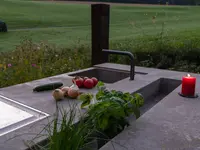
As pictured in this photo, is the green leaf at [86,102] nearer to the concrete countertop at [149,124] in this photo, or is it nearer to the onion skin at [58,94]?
the concrete countertop at [149,124]

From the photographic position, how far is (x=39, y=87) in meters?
3.02

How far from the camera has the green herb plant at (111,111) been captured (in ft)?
6.61

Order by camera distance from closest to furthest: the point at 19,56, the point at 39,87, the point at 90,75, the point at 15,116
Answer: the point at 15,116
the point at 39,87
the point at 90,75
the point at 19,56

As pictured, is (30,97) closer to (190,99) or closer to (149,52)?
(190,99)

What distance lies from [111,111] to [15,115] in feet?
2.70

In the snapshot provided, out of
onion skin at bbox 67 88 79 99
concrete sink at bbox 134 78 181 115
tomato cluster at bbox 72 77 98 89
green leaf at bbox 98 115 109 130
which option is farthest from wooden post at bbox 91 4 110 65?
green leaf at bbox 98 115 109 130

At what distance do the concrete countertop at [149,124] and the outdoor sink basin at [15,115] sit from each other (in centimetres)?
7

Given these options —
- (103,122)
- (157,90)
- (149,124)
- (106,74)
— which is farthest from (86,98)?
(106,74)

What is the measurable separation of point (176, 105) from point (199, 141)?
0.69 m

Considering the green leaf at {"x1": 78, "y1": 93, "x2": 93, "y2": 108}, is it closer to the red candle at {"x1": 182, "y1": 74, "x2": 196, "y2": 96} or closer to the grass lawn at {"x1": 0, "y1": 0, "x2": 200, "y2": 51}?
the red candle at {"x1": 182, "y1": 74, "x2": 196, "y2": 96}

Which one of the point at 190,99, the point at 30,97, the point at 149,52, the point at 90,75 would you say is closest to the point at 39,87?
the point at 30,97

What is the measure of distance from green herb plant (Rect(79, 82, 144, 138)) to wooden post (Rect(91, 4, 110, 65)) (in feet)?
7.94

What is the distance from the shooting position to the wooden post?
4.52m

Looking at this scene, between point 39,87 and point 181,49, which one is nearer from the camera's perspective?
point 39,87
